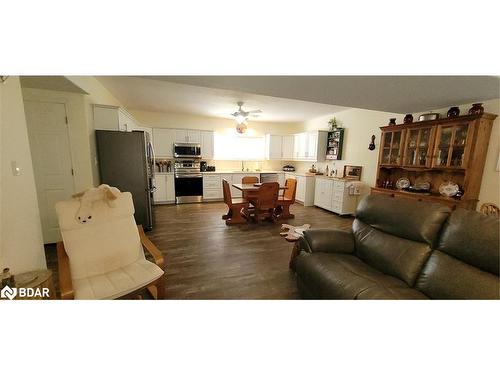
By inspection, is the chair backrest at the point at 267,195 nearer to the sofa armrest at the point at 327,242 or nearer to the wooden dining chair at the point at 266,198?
the wooden dining chair at the point at 266,198

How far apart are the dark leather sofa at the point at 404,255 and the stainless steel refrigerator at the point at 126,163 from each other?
2.60 meters

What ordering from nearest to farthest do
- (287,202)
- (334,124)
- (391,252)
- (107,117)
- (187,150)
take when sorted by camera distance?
(391,252) < (107,117) < (287,202) < (334,124) < (187,150)

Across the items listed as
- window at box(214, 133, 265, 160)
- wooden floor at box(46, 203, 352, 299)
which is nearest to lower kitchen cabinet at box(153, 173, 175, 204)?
wooden floor at box(46, 203, 352, 299)

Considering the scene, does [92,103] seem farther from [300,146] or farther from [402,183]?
[402,183]

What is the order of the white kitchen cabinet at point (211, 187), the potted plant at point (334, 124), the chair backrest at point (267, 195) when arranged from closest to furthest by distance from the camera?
the chair backrest at point (267, 195) → the potted plant at point (334, 124) → the white kitchen cabinet at point (211, 187)

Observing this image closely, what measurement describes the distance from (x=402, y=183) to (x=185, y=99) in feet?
13.9

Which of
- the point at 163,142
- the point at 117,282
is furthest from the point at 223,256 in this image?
the point at 163,142

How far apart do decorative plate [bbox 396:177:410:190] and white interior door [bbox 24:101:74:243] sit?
16.7ft

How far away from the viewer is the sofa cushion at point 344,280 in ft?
4.05

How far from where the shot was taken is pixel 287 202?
3994 millimetres

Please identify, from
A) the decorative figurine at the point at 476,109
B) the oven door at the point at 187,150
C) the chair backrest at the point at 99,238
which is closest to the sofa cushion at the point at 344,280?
the chair backrest at the point at 99,238
